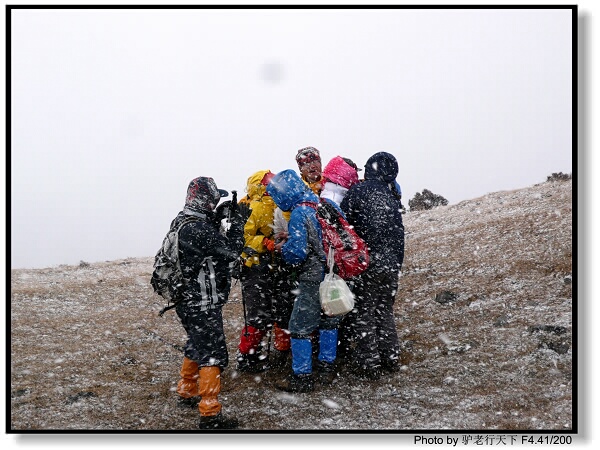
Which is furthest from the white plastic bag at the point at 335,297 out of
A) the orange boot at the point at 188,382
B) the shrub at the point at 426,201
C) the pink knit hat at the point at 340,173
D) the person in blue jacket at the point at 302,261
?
the shrub at the point at 426,201

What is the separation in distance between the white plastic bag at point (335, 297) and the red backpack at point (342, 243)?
0.28 m

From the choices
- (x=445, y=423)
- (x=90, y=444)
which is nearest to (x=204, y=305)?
(x=90, y=444)

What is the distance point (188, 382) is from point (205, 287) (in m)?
1.63

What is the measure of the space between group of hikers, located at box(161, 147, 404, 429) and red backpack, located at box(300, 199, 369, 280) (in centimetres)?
12

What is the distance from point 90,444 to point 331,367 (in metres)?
3.27

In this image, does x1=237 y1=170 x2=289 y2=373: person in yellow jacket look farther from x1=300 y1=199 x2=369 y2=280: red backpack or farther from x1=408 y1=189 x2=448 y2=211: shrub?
x1=408 y1=189 x2=448 y2=211: shrub

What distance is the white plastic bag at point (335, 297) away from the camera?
7.04 meters

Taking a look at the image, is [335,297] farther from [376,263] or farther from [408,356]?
[408,356]

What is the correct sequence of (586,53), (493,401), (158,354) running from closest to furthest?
1. (493,401)
2. (586,53)
3. (158,354)

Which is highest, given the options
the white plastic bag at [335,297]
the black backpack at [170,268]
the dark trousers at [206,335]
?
the black backpack at [170,268]

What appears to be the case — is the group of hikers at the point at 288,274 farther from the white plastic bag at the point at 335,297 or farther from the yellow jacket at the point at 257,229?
the white plastic bag at the point at 335,297

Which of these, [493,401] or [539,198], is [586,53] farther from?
[539,198]

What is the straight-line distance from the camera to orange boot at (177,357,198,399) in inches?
284

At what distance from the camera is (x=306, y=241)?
7.07 m
